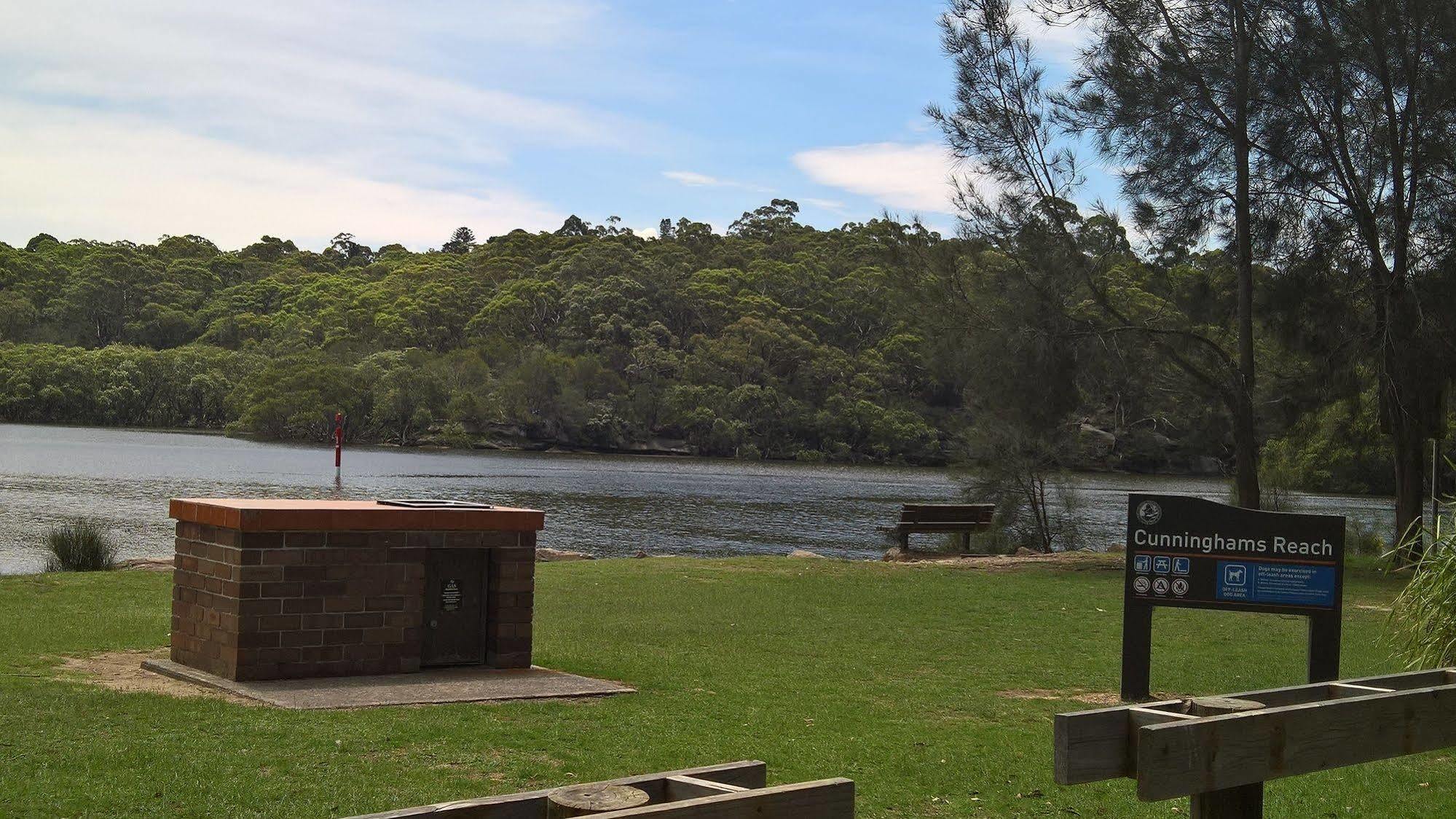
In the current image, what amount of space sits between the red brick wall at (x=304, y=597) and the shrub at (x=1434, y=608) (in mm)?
5589

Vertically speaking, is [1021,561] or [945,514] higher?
[945,514]

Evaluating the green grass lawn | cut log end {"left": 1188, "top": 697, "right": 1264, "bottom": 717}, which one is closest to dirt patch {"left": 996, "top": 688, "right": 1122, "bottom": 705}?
the green grass lawn

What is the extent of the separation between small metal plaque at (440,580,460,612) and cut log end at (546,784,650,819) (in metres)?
6.46

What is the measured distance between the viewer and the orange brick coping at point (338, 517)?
8227 millimetres

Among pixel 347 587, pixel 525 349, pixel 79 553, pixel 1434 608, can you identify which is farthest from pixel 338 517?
pixel 525 349

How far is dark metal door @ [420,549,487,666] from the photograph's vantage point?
9062 mm

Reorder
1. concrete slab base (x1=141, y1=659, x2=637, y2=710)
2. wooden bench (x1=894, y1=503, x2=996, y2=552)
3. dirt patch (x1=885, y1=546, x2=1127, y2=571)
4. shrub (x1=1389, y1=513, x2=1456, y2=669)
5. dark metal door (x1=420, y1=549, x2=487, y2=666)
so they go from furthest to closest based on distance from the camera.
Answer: wooden bench (x1=894, y1=503, x2=996, y2=552), dirt patch (x1=885, y1=546, x2=1127, y2=571), dark metal door (x1=420, y1=549, x2=487, y2=666), shrub (x1=1389, y1=513, x2=1456, y2=669), concrete slab base (x1=141, y1=659, x2=637, y2=710)

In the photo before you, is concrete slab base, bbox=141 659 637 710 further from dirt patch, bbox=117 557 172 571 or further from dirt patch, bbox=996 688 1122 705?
dirt patch, bbox=117 557 172 571

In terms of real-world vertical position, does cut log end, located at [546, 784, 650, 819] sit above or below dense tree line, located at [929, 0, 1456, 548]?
below

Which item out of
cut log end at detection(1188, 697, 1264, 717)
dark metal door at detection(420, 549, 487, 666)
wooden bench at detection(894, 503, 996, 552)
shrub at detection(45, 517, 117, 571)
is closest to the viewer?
cut log end at detection(1188, 697, 1264, 717)

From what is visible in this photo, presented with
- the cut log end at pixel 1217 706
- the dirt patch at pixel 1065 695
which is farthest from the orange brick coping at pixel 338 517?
the cut log end at pixel 1217 706

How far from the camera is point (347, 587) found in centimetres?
A: 855

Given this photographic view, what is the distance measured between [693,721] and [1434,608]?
15.1ft

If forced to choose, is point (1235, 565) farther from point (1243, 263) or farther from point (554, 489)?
point (554, 489)
